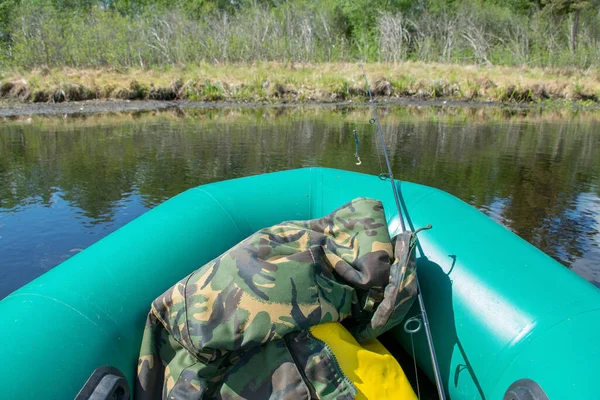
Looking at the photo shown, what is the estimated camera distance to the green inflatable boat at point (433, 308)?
138 cm

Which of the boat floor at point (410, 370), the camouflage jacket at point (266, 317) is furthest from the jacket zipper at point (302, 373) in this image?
the boat floor at point (410, 370)

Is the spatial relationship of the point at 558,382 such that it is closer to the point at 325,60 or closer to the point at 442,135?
the point at 442,135

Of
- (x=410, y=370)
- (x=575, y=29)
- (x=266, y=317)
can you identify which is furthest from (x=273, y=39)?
(x=266, y=317)

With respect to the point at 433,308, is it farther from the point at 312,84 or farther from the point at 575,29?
the point at 575,29

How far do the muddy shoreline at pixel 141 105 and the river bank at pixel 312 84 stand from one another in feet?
1.18

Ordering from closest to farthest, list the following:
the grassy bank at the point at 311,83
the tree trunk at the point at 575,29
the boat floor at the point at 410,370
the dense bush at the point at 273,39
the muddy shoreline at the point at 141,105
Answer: the boat floor at the point at 410,370 → the muddy shoreline at the point at 141,105 → the grassy bank at the point at 311,83 → the dense bush at the point at 273,39 → the tree trunk at the point at 575,29

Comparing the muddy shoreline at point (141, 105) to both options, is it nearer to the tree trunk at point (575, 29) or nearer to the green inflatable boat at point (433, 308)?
the tree trunk at point (575, 29)

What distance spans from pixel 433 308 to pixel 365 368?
426mm

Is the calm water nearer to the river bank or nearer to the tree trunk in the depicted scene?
the river bank

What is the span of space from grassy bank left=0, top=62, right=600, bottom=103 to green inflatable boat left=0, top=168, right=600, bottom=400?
14.4 metres

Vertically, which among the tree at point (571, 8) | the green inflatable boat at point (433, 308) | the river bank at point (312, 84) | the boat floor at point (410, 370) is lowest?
the boat floor at point (410, 370)

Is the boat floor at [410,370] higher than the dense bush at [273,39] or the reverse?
the reverse

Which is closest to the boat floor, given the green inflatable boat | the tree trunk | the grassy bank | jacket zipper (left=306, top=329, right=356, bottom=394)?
the green inflatable boat

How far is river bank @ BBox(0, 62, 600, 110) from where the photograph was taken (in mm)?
15391
